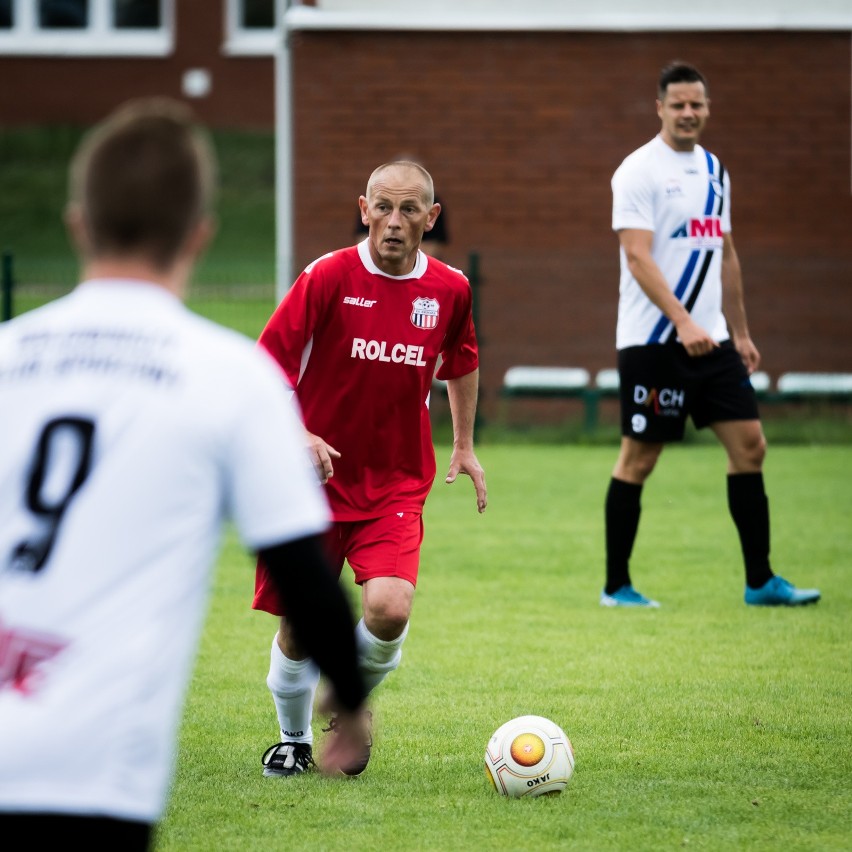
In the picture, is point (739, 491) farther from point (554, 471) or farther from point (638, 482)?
point (554, 471)

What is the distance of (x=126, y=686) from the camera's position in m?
2.26

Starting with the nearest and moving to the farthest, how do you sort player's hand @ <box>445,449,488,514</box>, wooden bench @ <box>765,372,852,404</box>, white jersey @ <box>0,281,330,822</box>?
white jersey @ <box>0,281,330,822</box> → player's hand @ <box>445,449,488,514</box> → wooden bench @ <box>765,372,852,404</box>

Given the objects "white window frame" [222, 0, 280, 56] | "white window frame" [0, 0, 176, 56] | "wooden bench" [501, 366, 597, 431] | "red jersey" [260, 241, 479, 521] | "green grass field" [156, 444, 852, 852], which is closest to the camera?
"green grass field" [156, 444, 852, 852]

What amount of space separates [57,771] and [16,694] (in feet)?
0.43

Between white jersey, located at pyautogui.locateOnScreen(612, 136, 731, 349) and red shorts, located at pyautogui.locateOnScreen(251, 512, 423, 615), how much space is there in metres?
2.86

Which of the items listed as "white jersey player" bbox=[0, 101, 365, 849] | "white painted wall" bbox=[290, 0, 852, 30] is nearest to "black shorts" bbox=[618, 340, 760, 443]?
"white jersey player" bbox=[0, 101, 365, 849]

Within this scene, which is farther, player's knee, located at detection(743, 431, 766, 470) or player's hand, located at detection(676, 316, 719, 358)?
player's knee, located at detection(743, 431, 766, 470)

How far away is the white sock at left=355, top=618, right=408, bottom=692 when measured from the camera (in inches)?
192

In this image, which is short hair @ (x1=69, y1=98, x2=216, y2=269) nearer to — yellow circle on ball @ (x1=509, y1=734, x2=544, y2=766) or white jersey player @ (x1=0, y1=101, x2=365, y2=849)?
white jersey player @ (x1=0, y1=101, x2=365, y2=849)

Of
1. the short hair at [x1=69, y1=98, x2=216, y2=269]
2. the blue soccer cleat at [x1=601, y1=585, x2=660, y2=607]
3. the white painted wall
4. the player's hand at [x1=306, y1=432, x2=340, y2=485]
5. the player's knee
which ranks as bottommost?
the blue soccer cleat at [x1=601, y1=585, x2=660, y2=607]

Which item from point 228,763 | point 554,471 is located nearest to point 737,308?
point 228,763

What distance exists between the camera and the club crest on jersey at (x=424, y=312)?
16.7 ft

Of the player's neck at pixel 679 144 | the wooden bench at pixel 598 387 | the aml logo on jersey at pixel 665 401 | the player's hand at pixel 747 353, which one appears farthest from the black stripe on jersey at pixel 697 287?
the wooden bench at pixel 598 387

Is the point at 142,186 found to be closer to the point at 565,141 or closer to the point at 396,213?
the point at 396,213
